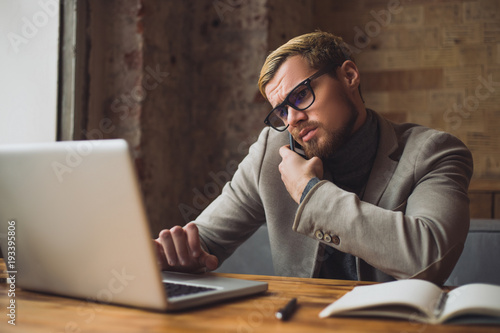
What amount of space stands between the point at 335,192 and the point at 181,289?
455 millimetres

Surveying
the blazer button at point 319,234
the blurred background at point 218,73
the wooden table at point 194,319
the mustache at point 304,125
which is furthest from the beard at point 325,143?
the blurred background at point 218,73

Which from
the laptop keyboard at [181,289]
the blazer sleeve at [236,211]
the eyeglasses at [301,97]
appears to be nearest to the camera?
the laptop keyboard at [181,289]

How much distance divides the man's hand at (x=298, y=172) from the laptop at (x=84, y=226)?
44 cm

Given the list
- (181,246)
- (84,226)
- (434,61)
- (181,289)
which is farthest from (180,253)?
(434,61)

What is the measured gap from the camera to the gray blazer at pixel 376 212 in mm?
1074

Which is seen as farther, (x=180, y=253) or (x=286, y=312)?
(x=180, y=253)

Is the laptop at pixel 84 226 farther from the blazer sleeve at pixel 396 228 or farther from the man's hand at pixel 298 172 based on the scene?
the man's hand at pixel 298 172

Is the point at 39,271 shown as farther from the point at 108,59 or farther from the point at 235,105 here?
the point at 235,105

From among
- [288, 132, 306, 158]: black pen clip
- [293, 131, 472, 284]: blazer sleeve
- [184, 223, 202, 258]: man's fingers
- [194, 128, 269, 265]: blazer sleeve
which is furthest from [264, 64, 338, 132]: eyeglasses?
[184, 223, 202, 258]: man's fingers

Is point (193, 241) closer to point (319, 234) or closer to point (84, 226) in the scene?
point (319, 234)

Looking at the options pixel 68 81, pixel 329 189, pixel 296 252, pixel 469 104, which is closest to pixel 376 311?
pixel 329 189

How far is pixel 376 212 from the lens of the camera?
1091 mm

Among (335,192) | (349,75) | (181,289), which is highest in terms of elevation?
(349,75)

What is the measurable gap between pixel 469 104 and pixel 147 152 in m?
2.21
